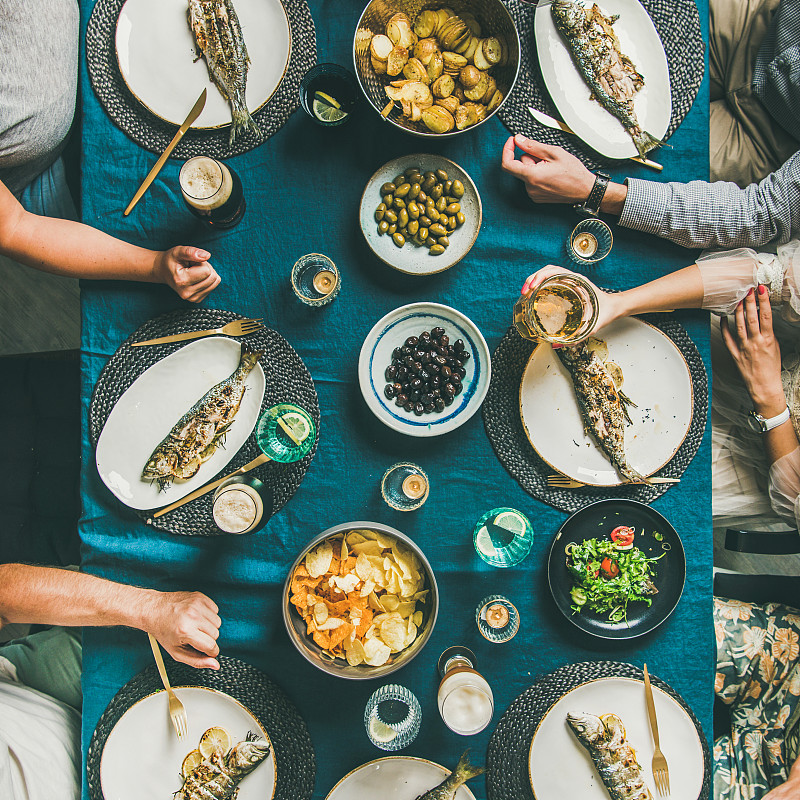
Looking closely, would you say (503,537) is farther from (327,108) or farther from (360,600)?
(327,108)

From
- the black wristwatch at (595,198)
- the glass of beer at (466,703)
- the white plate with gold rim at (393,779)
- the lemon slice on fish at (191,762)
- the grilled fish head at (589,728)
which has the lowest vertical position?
the lemon slice on fish at (191,762)

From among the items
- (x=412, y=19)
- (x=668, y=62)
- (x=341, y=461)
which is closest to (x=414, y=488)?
(x=341, y=461)

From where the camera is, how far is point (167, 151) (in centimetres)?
141

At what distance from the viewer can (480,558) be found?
56.7 inches

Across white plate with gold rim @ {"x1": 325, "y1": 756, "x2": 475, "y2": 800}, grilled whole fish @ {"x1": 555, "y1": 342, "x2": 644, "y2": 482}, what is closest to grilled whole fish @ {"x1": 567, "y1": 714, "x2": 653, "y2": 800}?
white plate with gold rim @ {"x1": 325, "y1": 756, "x2": 475, "y2": 800}

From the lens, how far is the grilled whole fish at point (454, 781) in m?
1.30

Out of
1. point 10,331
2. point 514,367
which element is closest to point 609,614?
point 514,367

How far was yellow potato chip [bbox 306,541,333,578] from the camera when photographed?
129cm

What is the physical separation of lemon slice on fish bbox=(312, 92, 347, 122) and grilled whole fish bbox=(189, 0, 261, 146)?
186mm

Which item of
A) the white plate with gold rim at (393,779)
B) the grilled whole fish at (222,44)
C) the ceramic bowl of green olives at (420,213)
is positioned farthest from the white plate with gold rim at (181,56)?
the white plate with gold rim at (393,779)

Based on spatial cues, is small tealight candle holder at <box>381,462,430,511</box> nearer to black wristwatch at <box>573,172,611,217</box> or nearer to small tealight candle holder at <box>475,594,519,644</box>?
small tealight candle holder at <box>475,594,519,644</box>

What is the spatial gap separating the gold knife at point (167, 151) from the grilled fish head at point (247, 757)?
4.64 feet

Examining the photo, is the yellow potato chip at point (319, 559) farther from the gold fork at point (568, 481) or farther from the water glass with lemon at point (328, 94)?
the water glass with lemon at point (328, 94)

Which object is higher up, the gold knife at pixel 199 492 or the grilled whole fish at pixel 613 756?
the gold knife at pixel 199 492
